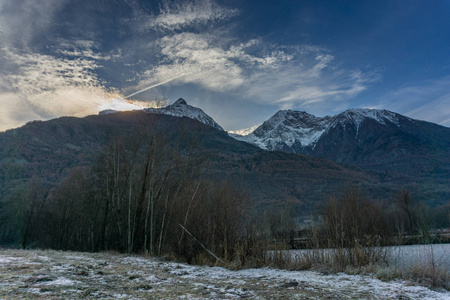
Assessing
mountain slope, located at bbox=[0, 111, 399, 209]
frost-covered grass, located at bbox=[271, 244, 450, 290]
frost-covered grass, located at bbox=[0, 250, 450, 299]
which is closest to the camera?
frost-covered grass, located at bbox=[0, 250, 450, 299]

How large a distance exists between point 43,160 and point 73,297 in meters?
147

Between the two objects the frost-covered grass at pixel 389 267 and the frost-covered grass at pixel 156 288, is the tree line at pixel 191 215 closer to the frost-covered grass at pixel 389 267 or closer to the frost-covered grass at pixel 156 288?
the frost-covered grass at pixel 389 267

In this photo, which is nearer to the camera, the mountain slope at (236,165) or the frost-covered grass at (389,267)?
the frost-covered grass at (389,267)

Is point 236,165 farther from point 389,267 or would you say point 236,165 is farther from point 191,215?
point 389,267

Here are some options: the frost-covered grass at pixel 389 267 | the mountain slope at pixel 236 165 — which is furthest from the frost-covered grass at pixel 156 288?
the mountain slope at pixel 236 165

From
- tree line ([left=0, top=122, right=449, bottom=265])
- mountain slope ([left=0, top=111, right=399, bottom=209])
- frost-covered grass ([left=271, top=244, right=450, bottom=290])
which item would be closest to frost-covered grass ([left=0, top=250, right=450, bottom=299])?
frost-covered grass ([left=271, top=244, right=450, bottom=290])

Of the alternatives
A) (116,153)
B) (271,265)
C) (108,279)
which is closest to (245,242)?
(271,265)

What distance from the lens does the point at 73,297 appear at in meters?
3.96

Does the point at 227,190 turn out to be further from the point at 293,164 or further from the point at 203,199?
the point at 293,164

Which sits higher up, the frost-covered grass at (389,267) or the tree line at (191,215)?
the tree line at (191,215)

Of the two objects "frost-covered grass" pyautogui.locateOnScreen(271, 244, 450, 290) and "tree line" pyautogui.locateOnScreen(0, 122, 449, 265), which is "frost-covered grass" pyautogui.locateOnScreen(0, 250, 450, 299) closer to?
"frost-covered grass" pyautogui.locateOnScreen(271, 244, 450, 290)

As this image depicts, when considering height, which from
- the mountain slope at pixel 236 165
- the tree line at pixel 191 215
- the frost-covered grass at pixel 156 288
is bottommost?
the frost-covered grass at pixel 156 288

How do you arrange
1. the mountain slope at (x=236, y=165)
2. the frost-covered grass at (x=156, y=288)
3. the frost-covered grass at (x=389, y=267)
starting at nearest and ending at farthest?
the frost-covered grass at (x=156, y=288) < the frost-covered grass at (x=389, y=267) < the mountain slope at (x=236, y=165)

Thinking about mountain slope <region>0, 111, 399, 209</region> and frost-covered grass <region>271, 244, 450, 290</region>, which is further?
mountain slope <region>0, 111, 399, 209</region>
